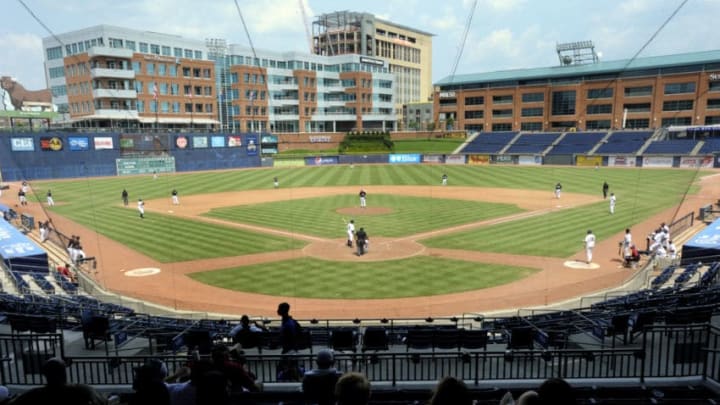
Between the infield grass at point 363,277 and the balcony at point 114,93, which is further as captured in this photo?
the balcony at point 114,93

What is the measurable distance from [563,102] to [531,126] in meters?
7.57

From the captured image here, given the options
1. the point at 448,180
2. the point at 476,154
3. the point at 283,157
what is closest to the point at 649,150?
the point at 476,154

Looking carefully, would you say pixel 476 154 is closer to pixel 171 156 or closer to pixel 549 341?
pixel 171 156

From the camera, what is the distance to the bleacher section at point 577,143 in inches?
3135

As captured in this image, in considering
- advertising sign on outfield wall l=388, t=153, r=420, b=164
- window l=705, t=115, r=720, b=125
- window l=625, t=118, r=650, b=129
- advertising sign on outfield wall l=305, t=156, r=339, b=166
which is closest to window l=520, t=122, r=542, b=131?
window l=625, t=118, r=650, b=129

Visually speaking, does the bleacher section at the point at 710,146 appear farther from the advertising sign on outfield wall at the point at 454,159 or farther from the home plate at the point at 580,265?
the home plate at the point at 580,265

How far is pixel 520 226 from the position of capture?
3152 centimetres

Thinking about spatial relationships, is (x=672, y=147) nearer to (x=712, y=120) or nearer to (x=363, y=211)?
(x=712, y=120)

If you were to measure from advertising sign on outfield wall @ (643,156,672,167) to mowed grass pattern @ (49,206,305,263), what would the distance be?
211 feet

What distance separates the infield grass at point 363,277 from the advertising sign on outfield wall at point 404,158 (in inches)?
2565

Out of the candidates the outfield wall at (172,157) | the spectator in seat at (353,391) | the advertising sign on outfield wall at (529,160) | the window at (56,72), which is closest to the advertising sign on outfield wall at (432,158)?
the outfield wall at (172,157)

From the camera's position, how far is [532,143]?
86062mm

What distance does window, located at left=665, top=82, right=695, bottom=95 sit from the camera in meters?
78.8

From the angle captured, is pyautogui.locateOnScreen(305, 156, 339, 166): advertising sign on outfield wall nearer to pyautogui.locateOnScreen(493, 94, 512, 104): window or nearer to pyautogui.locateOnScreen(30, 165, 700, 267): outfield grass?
pyautogui.locateOnScreen(30, 165, 700, 267): outfield grass
